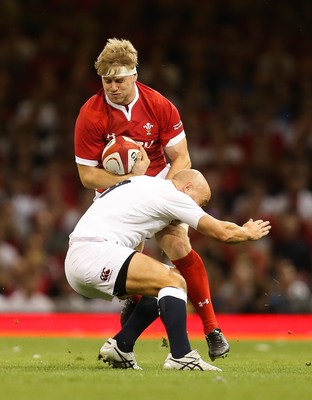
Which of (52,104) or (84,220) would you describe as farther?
(52,104)

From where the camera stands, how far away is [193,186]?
7266 millimetres

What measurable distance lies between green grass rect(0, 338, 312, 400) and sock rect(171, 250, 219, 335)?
0.39m

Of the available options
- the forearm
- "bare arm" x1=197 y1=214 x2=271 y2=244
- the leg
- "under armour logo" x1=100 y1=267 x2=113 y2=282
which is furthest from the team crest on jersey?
"under armour logo" x1=100 y1=267 x2=113 y2=282

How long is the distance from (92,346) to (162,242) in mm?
2974

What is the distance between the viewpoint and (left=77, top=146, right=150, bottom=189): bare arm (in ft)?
25.7

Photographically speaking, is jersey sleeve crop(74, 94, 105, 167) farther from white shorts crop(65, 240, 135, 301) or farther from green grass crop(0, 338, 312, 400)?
green grass crop(0, 338, 312, 400)

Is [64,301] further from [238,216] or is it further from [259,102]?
[259,102]

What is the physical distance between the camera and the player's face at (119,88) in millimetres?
7824

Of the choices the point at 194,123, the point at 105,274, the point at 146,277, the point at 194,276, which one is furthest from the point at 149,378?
the point at 194,123

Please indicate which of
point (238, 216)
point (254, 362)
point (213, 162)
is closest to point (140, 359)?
point (254, 362)

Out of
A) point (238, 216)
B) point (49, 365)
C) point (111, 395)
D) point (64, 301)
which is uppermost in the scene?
point (111, 395)

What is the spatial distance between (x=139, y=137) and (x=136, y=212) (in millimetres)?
1225

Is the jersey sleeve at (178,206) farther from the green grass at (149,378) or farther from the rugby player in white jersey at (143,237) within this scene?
the green grass at (149,378)

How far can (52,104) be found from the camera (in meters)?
16.9
